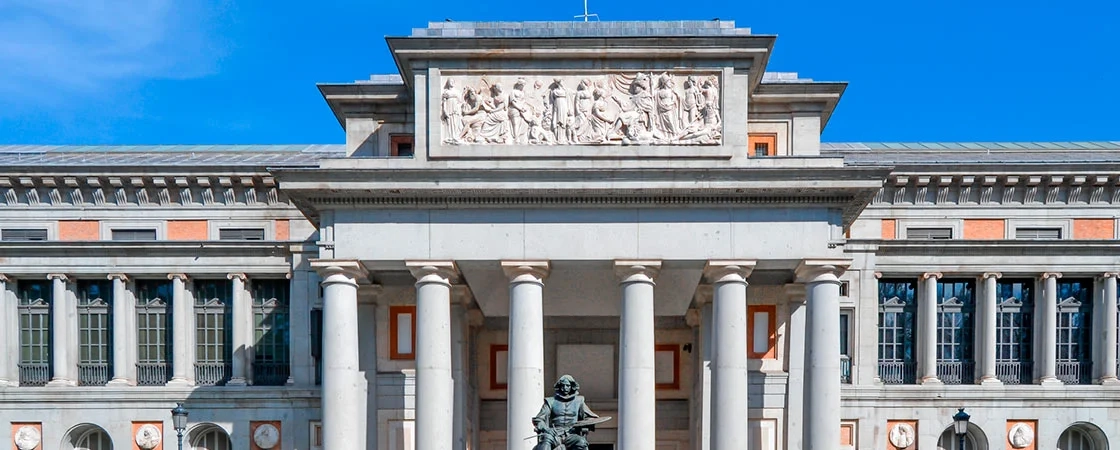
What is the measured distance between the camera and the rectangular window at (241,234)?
167 feet

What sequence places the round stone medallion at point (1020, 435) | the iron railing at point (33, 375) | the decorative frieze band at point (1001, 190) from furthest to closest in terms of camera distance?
the iron railing at point (33, 375) < the decorative frieze band at point (1001, 190) < the round stone medallion at point (1020, 435)

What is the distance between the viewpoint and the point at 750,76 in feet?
133

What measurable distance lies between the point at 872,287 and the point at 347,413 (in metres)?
20.2

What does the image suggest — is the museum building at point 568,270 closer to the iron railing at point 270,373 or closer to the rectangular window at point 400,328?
the rectangular window at point 400,328

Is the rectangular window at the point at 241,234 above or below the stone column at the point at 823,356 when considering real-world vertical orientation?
above

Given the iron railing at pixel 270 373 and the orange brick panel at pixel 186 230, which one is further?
the orange brick panel at pixel 186 230

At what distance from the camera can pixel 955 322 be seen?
50.5m

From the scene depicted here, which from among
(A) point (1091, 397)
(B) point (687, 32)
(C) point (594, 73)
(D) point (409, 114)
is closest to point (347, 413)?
(D) point (409, 114)

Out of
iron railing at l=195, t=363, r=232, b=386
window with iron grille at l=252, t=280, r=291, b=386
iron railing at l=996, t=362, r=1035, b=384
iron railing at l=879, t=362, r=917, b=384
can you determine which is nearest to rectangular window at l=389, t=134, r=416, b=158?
window with iron grille at l=252, t=280, r=291, b=386

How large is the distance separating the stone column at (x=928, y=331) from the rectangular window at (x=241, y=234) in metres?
24.1

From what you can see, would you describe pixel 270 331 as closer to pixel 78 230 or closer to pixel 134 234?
pixel 134 234

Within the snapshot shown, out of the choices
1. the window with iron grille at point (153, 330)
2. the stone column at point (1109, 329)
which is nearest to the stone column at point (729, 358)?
the stone column at point (1109, 329)

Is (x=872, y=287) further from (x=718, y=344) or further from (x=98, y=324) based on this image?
(x=98, y=324)

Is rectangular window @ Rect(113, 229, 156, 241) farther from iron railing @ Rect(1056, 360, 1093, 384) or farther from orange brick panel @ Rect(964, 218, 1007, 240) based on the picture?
iron railing @ Rect(1056, 360, 1093, 384)
